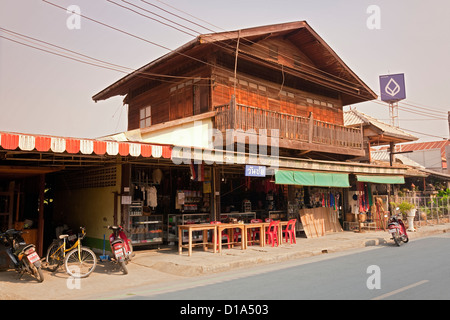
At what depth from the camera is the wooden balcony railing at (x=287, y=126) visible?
587 inches

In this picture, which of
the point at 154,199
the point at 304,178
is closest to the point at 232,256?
the point at 154,199

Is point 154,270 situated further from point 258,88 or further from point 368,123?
point 368,123

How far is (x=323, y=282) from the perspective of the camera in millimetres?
7742

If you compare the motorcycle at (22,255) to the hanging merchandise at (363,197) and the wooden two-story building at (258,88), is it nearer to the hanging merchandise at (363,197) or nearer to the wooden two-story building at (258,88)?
the wooden two-story building at (258,88)

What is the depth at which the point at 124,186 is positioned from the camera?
11828 mm

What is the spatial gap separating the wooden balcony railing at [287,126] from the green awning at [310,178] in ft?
7.63

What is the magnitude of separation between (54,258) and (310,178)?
989 centimetres

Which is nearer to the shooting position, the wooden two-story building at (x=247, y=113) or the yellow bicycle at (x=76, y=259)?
the yellow bicycle at (x=76, y=259)

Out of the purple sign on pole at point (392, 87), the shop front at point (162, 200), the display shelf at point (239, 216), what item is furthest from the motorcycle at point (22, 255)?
the purple sign on pole at point (392, 87)

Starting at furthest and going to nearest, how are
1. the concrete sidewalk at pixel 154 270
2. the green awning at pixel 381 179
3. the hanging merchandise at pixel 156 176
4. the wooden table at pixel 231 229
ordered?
the green awning at pixel 381 179 < the hanging merchandise at pixel 156 176 < the wooden table at pixel 231 229 < the concrete sidewalk at pixel 154 270

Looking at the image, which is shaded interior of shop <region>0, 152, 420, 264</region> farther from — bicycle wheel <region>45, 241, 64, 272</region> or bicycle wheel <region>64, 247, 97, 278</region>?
bicycle wheel <region>64, 247, 97, 278</region>

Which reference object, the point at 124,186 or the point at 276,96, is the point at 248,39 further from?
the point at 124,186

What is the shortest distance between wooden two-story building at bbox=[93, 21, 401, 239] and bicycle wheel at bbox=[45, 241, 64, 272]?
326 centimetres

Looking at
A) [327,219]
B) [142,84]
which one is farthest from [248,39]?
[327,219]
